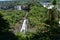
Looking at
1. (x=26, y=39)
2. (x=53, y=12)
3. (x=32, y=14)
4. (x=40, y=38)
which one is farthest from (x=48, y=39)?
(x=32, y=14)

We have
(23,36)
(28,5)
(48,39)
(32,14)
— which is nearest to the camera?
(48,39)

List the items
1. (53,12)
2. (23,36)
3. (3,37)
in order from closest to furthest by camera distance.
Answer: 1. (3,37)
2. (23,36)
3. (53,12)

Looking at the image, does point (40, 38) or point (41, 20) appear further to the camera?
point (41, 20)

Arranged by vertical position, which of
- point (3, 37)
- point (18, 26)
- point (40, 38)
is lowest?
point (18, 26)

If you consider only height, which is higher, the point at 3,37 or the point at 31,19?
the point at 3,37

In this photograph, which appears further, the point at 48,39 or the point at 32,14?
the point at 32,14

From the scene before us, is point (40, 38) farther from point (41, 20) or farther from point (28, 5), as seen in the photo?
point (28, 5)

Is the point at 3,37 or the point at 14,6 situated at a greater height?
the point at 3,37

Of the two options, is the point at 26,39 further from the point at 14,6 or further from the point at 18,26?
the point at 14,6

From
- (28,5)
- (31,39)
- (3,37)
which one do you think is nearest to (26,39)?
(31,39)
